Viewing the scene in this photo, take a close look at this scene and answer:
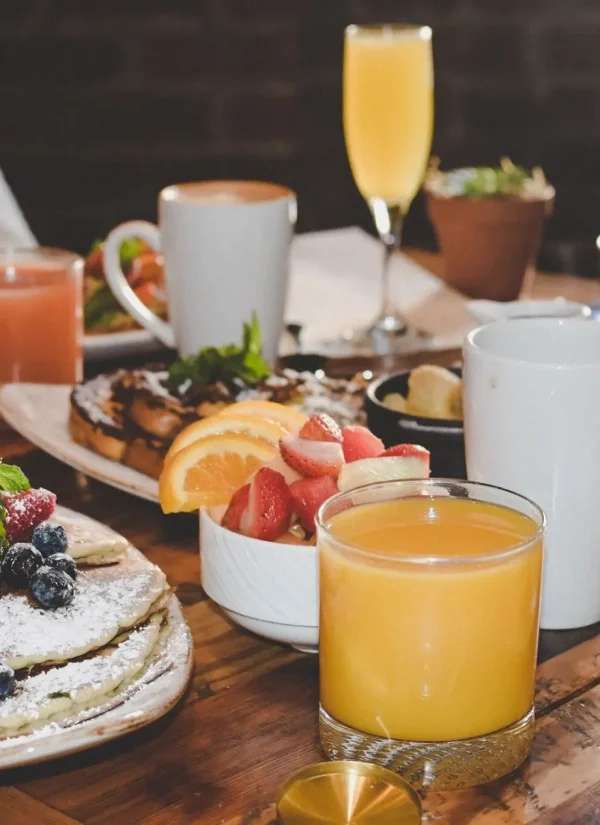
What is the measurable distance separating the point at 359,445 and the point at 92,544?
0.25 meters

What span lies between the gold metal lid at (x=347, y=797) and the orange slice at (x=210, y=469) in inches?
14.2

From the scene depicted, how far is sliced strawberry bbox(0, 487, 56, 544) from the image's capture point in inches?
44.0

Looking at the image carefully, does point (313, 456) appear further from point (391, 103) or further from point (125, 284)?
point (391, 103)

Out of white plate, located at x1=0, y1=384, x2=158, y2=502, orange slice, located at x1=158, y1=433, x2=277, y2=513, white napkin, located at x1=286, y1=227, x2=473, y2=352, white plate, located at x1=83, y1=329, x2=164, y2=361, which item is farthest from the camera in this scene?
white napkin, located at x1=286, y1=227, x2=473, y2=352

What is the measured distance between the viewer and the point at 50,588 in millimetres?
1018

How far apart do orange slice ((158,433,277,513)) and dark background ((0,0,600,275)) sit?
2321 millimetres

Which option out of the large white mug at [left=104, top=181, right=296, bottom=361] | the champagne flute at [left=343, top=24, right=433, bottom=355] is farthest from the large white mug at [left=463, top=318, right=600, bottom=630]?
the champagne flute at [left=343, top=24, right=433, bottom=355]

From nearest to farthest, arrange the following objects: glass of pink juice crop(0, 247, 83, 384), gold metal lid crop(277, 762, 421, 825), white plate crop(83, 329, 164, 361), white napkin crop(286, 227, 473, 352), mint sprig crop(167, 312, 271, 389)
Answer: gold metal lid crop(277, 762, 421, 825) < mint sprig crop(167, 312, 271, 389) < glass of pink juice crop(0, 247, 83, 384) < white plate crop(83, 329, 164, 361) < white napkin crop(286, 227, 473, 352)

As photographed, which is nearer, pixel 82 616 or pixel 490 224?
pixel 82 616

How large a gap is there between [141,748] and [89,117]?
8.94 feet

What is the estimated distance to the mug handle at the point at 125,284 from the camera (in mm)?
1982

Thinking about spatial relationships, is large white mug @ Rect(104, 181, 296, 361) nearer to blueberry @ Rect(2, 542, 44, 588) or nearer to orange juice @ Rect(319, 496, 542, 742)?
blueberry @ Rect(2, 542, 44, 588)


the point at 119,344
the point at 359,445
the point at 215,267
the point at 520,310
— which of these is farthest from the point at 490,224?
the point at 359,445

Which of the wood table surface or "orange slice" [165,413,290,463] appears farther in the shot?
"orange slice" [165,413,290,463]
